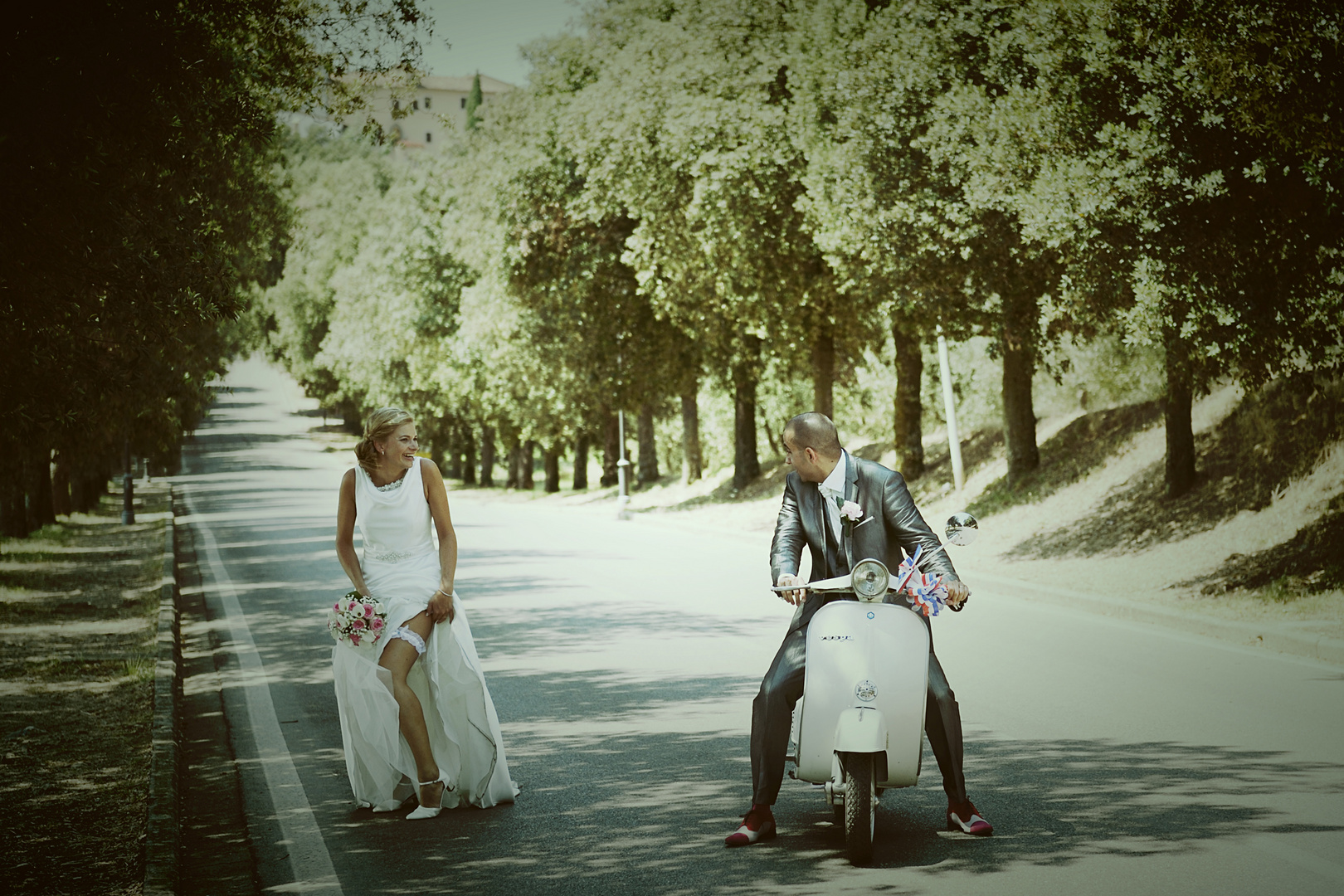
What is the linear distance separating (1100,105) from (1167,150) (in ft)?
4.25

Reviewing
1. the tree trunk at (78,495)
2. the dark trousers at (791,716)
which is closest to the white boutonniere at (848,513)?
the dark trousers at (791,716)

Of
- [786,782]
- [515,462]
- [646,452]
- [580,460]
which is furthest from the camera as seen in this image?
[515,462]

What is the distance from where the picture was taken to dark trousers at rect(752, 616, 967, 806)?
535 centimetres

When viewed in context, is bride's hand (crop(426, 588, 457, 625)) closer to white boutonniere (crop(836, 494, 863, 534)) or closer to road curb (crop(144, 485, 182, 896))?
road curb (crop(144, 485, 182, 896))

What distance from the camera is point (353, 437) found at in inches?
3553

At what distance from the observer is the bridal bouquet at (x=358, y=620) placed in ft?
20.1

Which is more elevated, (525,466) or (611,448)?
(611,448)

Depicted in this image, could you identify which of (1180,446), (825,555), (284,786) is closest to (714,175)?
(1180,446)

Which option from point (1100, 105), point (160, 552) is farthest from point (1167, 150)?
point (160, 552)

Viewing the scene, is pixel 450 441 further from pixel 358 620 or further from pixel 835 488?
pixel 835 488

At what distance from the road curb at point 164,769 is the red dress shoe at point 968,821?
121 inches

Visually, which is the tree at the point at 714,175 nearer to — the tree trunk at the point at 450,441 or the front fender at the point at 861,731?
the front fender at the point at 861,731

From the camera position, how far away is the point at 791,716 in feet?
17.7

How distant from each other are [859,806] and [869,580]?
0.87 metres
